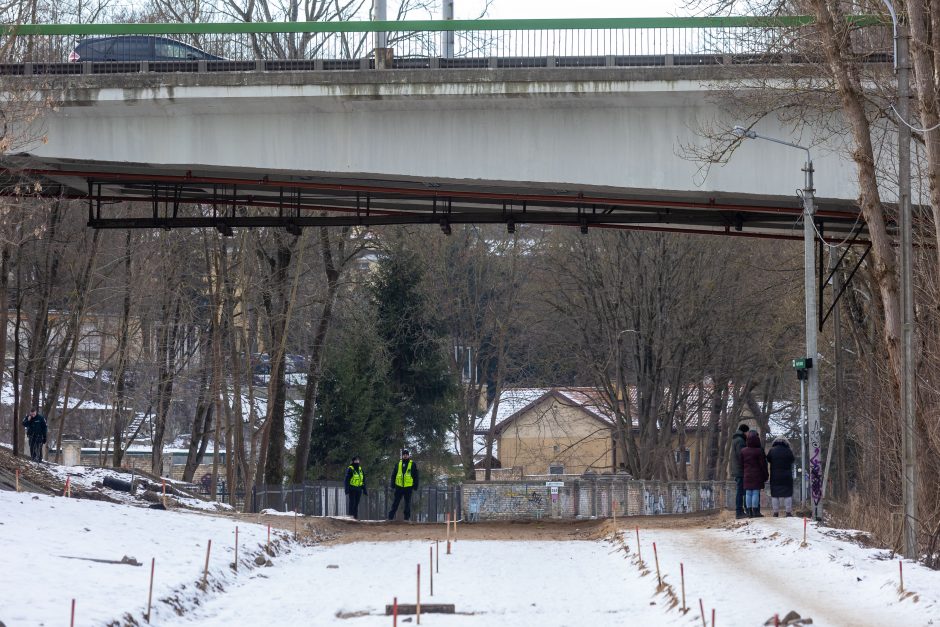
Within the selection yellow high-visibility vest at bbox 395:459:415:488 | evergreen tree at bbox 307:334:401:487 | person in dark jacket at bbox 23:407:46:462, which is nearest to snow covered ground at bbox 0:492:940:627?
yellow high-visibility vest at bbox 395:459:415:488

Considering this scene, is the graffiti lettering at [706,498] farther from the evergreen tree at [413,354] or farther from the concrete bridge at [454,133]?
the concrete bridge at [454,133]

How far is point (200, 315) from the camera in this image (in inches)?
1978

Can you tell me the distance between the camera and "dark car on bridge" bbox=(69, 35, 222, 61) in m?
24.8

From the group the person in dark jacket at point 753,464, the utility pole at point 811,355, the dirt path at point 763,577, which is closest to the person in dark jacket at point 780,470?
the person in dark jacket at point 753,464

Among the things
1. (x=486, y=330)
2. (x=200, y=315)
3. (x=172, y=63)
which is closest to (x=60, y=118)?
(x=172, y=63)

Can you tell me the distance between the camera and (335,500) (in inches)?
1694

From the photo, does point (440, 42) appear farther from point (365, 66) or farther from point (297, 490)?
point (297, 490)

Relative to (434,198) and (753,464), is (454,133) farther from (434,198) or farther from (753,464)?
(753,464)

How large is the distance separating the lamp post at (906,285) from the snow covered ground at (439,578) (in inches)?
33.0

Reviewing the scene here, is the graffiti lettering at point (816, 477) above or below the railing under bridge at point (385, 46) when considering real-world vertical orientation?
below

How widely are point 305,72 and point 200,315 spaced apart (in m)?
28.0

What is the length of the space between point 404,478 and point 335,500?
14040 millimetres

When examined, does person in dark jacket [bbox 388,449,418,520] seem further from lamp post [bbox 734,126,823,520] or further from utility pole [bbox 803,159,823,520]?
utility pole [bbox 803,159,823,520]

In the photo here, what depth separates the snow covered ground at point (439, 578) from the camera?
13602mm
